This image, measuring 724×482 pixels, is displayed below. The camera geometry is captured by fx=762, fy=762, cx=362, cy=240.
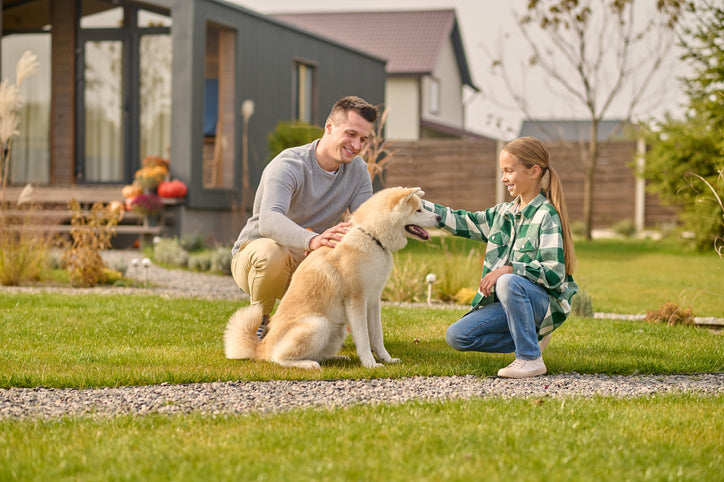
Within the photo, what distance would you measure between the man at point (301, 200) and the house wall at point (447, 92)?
23452 millimetres

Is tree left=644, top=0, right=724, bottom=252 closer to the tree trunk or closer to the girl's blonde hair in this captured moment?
the tree trunk

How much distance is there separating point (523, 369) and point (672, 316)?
2.82m

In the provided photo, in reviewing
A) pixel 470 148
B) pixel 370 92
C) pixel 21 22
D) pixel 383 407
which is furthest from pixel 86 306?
pixel 470 148

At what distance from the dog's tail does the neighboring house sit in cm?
2166

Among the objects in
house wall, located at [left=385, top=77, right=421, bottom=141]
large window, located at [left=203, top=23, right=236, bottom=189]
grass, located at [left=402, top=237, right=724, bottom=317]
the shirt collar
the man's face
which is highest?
house wall, located at [left=385, top=77, right=421, bottom=141]

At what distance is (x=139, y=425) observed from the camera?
3.17m

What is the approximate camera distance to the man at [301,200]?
459cm

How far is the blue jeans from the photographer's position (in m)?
4.36

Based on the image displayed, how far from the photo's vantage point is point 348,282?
4316 millimetres

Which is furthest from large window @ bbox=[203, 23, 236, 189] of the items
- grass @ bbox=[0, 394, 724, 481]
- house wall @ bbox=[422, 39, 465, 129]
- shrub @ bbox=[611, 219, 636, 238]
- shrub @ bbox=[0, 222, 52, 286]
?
house wall @ bbox=[422, 39, 465, 129]

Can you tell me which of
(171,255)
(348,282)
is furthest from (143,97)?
(348,282)

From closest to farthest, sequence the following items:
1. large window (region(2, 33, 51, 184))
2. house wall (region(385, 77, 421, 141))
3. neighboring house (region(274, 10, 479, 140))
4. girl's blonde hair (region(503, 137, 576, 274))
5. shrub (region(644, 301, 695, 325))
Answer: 1. girl's blonde hair (region(503, 137, 576, 274))
2. shrub (region(644, 301, 695, 325))
3. large window (region(2, 33, 51, 184))
4. house wall (region(385, 77, 421, 141))
5. neighboring house (region(274, 10, 479, 140))

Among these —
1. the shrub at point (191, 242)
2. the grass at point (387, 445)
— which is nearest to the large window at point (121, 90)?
the shrub at point (191, 242)

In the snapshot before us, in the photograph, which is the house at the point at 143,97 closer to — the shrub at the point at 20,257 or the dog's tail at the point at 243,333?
the shrub at the point at 20,257
